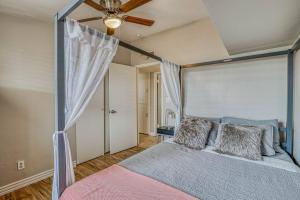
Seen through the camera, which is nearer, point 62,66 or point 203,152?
point 62,66

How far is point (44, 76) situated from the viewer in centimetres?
248

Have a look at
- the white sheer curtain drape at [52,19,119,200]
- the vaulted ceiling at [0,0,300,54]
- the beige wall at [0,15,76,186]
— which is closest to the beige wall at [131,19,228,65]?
the vaulted ceiling at [0,0,300,54]

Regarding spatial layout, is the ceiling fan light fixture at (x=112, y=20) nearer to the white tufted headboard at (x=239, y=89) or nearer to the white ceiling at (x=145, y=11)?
the white ceiling at (x=145, y=11)

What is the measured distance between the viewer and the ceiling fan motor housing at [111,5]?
1.81 m

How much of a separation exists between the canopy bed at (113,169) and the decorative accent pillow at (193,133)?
0.47m

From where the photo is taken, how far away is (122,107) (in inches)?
143

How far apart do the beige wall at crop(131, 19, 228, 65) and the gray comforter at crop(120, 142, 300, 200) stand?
179 centimetres

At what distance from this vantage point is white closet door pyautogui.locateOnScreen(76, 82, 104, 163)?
301cm

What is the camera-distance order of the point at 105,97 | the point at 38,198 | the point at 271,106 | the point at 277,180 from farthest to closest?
the point at 105,97, the point at 271,106, the point at 38,198, the point at 277,180

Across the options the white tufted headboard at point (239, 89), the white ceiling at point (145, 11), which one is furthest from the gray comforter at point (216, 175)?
the white ceiling at point (145, 11)

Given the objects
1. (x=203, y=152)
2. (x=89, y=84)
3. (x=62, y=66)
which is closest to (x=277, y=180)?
(x=203, y=152)

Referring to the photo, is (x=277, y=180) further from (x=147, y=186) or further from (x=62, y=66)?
(x=62, y=66)

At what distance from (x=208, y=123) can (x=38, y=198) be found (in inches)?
98.3

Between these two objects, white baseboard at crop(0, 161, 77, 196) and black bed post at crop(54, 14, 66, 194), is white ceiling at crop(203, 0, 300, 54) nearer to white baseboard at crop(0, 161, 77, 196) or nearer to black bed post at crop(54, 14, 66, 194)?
black bed post at crop(54, 14, 66, 194)
